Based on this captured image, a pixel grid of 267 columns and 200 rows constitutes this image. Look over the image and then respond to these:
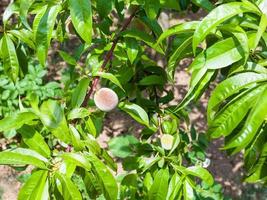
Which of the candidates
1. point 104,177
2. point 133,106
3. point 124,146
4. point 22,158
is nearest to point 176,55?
point 133,106

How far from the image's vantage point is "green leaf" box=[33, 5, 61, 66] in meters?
1.21

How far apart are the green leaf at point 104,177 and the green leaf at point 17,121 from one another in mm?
176

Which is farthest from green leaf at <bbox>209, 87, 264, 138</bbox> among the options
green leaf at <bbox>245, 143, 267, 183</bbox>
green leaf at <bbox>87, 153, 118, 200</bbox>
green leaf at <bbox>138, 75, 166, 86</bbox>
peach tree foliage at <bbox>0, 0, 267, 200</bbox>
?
green leaf at <bbox>138, 75, 166, 86</bbox>

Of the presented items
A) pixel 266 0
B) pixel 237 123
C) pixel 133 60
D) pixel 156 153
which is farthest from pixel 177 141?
pixel 266 0

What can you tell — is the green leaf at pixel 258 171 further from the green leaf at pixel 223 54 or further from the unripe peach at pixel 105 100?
the unripe peach at pixel 105 100

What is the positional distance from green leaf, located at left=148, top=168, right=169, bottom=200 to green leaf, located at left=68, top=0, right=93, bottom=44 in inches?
19.7

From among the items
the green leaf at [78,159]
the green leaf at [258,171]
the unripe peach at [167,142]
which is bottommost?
the unripe peach at [167,142]

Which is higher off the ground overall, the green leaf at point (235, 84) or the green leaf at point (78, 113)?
the green leaf at point (235, 84)

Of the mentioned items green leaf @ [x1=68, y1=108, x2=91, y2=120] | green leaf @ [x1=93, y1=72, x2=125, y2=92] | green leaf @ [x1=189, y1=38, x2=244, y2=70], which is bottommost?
green leaf @ [x1=68, y1=108, x2=91, y2=120]

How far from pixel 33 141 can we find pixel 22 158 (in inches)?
3.7

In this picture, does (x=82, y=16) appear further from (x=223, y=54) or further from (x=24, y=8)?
(x=223, y=54)

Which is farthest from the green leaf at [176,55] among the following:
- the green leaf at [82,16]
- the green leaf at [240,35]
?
the green leaf at [82,16]

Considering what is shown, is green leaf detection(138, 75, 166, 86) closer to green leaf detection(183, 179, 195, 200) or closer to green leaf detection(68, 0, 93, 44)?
green leaf detection(183, 179, 195, 200)

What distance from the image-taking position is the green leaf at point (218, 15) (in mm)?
1001
